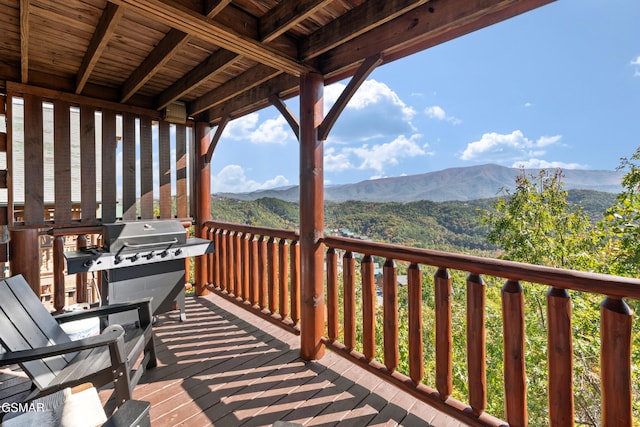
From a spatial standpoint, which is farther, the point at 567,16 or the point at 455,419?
the point at 567,16

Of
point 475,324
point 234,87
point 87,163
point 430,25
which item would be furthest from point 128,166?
point 475,324

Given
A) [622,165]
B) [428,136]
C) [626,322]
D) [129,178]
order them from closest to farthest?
1. [626,322]
2. [129,178]
3. [622,165]
4. [428,136]

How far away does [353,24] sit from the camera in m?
2.17

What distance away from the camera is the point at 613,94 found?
1705 cm

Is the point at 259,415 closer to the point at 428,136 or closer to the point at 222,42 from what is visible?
the point at 222,42

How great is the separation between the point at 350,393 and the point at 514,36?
845 inches

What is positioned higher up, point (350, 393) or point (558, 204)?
point (558, 204)

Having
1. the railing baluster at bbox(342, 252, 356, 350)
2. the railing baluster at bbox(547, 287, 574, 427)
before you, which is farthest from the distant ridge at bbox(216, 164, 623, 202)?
the railing baluster at bbox(547, 287, 574, 427)

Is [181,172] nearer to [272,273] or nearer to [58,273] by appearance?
[58,273]

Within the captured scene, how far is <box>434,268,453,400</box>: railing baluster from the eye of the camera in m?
1.97

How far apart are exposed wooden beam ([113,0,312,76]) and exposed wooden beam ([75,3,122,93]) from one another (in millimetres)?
362

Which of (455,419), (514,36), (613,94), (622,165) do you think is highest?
(514,36)

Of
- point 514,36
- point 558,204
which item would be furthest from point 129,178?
point 514,36

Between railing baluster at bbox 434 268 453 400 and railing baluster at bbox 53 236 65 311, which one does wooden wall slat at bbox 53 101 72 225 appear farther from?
railing baluster at bbox 434 268 453 400
